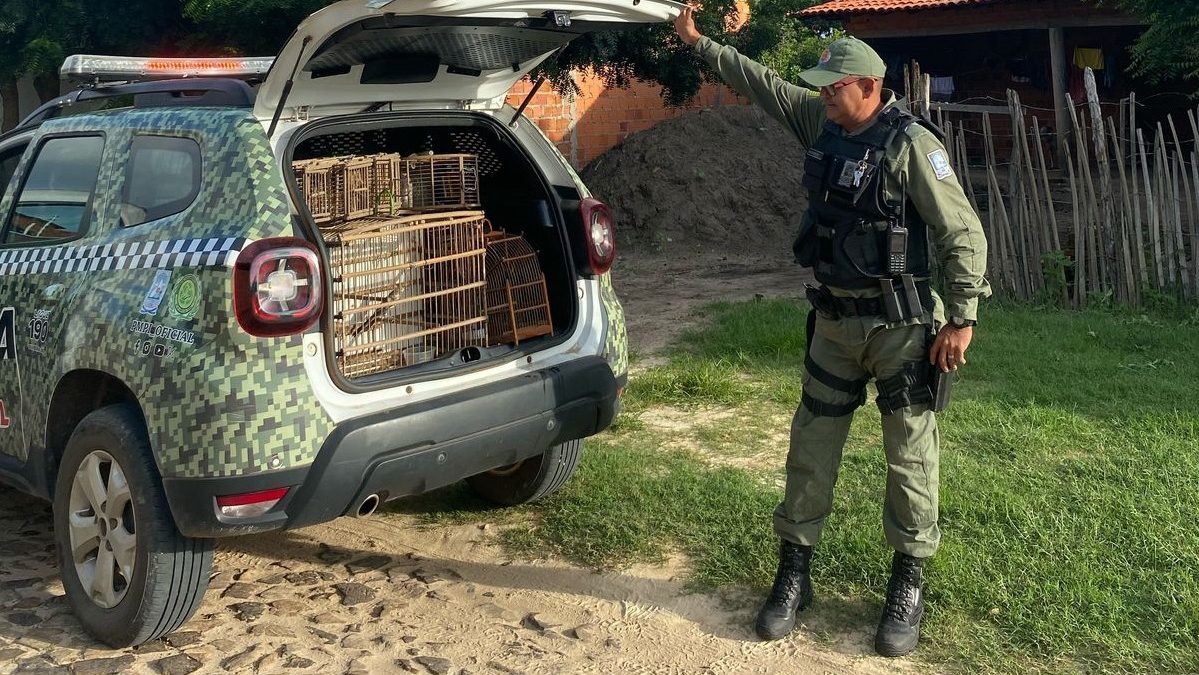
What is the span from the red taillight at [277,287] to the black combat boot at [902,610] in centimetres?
186

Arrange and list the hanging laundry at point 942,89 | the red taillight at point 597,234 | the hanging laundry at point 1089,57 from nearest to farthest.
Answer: the red taillight at point 597,234 < the hanging laundry at point 1089,57 < the hanging laundry at point 942,89

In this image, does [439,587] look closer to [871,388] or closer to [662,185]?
[871,388]

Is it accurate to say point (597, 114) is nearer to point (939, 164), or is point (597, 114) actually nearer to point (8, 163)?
point (8, 163)

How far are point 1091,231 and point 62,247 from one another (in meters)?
6.38

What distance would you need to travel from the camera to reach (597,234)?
4.20 m

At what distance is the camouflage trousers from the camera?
350cm

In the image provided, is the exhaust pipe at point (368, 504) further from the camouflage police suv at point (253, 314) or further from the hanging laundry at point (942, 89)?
the hanging laundry at point (942, 89)

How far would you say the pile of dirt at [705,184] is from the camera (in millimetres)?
12625

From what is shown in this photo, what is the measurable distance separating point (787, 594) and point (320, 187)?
205 centimetres

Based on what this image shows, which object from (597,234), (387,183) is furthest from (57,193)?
(597,234)

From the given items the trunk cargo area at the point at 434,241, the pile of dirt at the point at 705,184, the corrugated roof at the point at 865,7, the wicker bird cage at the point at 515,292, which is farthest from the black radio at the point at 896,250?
the corrugated roof at the point at 865,7

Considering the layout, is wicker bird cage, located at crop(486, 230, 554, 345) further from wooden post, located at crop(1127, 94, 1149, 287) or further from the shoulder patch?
wooden post, located at crop(1127, 94, 1149, 287)

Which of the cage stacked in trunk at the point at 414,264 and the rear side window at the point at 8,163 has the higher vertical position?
the rear side window at the point at 8,163

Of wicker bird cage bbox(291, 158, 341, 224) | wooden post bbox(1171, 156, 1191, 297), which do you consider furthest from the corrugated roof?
wicker bird cage bbox(291, 158, 341, 224)
